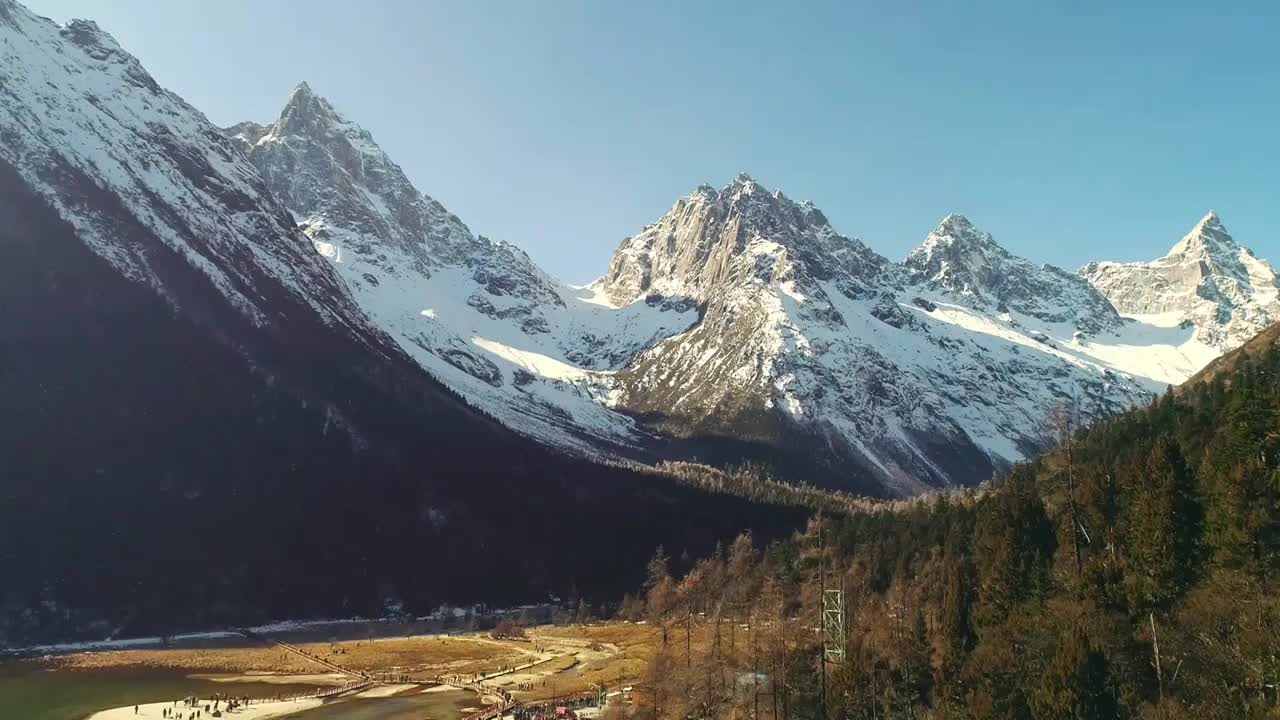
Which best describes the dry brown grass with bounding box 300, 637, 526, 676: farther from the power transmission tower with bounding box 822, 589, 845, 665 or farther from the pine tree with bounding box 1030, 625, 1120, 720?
the pine tree with bounding box 1030, 625, 1120, 720

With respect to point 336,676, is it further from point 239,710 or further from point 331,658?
point 239,710

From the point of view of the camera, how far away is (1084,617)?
56.6 m

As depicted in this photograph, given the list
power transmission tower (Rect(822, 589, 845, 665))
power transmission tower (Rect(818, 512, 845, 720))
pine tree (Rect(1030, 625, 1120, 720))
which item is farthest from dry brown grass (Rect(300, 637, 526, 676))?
pine tree (Rect(1030, 625, 1120, 720))

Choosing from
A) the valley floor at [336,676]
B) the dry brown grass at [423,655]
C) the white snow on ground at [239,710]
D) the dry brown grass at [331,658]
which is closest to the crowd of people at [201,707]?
the white snow on ground at [239,710]

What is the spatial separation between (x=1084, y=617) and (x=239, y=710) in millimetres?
88203

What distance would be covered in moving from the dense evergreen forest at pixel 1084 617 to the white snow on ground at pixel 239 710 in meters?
43.1

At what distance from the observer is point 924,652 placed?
72312mm

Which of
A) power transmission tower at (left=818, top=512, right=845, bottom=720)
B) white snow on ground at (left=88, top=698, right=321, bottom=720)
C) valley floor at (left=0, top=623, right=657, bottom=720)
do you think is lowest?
valley floor at (left=0, top=623, right=657, bottom=720)

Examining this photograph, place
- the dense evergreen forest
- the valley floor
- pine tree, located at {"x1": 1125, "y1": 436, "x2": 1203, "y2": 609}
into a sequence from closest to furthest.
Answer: the dense evergreen forest
pine tree, located at {"x1": 1125, "y1": 436, "x2": 1203, "y2": 609}
the valley floor

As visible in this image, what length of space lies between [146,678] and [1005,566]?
11562 centimetres

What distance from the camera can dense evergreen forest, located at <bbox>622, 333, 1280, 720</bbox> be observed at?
161ft

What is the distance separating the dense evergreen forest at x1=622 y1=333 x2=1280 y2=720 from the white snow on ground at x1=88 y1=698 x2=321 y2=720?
43.1m

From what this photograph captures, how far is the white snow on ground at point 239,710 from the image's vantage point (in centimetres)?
9144

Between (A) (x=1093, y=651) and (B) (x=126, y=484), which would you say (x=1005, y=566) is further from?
(B) (x=126, y=484)
